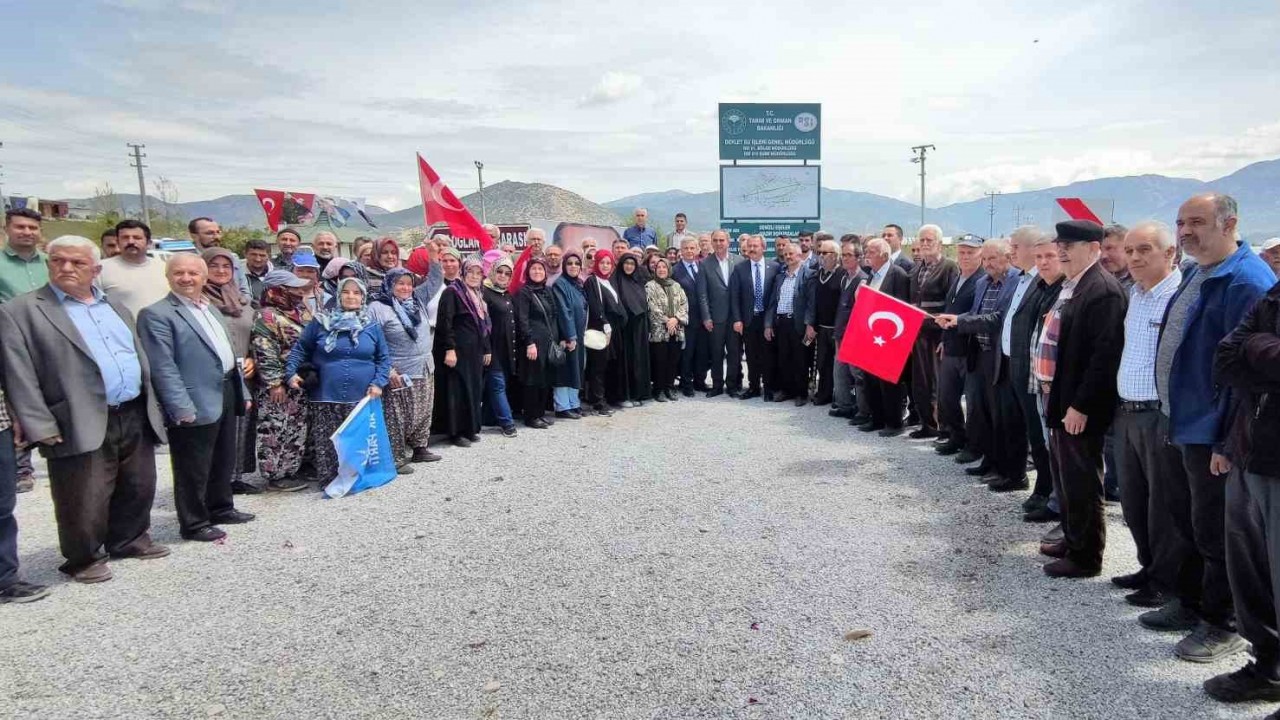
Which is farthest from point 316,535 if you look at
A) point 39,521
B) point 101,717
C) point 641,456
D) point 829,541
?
point 829,541

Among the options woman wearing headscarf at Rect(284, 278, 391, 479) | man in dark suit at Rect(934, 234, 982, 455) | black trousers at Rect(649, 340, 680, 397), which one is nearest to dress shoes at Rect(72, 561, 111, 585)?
woman wearing headscarf at Rect(284, 278, 391, 479)

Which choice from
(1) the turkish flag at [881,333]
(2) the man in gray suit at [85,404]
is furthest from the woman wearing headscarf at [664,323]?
(2) the man in gray suit at [85,404]

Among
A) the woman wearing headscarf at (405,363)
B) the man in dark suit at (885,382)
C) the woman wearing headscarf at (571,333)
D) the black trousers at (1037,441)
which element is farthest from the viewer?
the woman wearing headscarf at (571,333)

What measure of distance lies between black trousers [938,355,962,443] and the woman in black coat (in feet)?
12.9

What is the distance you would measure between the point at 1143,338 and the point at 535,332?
5.75 m

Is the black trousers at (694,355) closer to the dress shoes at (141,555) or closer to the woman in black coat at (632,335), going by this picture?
the woman in black coat at (632,335)

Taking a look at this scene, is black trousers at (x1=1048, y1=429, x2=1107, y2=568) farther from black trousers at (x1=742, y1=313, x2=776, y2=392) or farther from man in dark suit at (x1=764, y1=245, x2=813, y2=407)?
black trousers at (x1=742, y1=313, x2=776, y2=392)

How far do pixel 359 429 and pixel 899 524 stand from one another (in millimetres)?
4208

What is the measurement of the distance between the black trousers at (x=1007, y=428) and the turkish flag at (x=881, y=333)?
1.13m

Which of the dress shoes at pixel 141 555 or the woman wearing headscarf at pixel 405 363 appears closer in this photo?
the dress shoes at pixel 141 555

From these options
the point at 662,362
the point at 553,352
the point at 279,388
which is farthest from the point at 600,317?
the point at 279,388

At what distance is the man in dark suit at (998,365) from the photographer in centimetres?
515

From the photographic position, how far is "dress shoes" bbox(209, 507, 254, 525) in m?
5.03

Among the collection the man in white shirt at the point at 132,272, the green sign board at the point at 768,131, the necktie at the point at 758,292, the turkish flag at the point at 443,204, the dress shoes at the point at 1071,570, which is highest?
the green sign board at the point at 768,131
